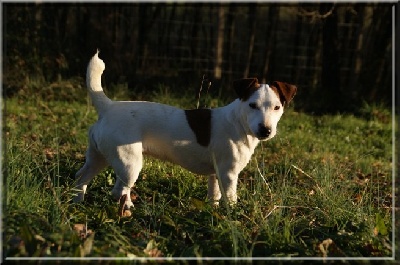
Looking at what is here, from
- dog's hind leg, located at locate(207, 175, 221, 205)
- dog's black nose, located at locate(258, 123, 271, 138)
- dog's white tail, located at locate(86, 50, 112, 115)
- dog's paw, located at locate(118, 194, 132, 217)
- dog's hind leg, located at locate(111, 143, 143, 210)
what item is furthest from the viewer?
dog's hind leg, located at locate(207, 175, 221, 205)

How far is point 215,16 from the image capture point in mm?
13750

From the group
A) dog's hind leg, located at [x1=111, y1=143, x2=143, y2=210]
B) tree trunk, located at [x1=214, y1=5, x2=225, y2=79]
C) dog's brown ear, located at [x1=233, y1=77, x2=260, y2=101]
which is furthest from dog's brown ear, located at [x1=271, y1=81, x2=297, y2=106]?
tree trunk, located at [x1=214, y1=5, x2=225, y2=79]

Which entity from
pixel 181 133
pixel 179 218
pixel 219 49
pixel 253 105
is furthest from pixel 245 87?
pixel 219 49

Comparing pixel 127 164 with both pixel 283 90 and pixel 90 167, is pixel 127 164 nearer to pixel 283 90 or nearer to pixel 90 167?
pixel 90 167

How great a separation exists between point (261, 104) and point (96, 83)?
1347 millimetres

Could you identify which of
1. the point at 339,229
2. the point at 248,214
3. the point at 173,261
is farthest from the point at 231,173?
the point at 173,261

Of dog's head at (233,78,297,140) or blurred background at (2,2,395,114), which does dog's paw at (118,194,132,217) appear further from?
blurred background at (2,2,395,114)

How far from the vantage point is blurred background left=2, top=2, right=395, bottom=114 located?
1123cm

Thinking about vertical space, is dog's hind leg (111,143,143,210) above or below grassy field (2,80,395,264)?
above

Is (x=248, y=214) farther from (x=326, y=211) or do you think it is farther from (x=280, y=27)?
(x=280, y=27)

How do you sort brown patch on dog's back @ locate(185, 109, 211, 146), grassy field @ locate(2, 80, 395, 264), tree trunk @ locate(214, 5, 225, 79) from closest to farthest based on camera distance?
grassy field @ locate(2, 80, 395, 264)
brown patch on dog's back @ locate(185, 109, 211, 146)
tree trunk @ locate(214, 5, 225, 79)

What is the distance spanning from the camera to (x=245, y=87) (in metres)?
4.58

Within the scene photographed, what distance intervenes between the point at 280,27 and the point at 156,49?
3.44 metres

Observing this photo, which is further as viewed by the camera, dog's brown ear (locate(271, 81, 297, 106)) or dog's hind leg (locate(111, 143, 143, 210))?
dog's brown ear (locate(271, 81, 297, 106))
